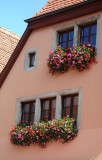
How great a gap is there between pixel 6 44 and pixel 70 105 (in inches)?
301

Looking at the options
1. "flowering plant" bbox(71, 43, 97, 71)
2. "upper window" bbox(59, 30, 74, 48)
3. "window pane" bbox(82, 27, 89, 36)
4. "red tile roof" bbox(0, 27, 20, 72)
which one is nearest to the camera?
"flowering plant" bbox(71, 43, 97, 71)

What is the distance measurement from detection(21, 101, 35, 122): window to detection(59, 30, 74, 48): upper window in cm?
250

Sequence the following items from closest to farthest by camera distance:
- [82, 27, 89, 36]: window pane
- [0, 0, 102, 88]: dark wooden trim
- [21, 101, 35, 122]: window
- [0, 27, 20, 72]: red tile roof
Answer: [0, 0, 102, 88]: dark wooden trim
[82, 27, 89, 36]: window pane
[21, 101, 35, 122]: window
[0, 27, 20, 72]: red tile roof

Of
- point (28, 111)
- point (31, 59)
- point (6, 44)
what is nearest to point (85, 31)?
point (31, 59)

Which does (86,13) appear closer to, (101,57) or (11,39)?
(101,57)

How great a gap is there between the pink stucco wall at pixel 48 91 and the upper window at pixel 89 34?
0.97m

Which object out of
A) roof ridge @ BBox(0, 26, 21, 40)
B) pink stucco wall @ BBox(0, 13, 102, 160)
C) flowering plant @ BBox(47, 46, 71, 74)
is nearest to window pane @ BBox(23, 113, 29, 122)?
pink stucco wall @ BBox(0, 13, 102, 160)

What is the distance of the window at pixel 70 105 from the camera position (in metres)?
17.4

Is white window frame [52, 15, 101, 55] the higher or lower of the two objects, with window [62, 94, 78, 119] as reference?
higher

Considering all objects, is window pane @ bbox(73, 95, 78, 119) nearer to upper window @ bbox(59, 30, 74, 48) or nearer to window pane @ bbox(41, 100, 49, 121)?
window pane @ bbox(41, 100, 49, 121)


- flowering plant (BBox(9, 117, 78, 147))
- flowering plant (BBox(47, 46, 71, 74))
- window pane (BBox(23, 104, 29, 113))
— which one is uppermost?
flowering plant (BBox(47, 46, 71, 74))

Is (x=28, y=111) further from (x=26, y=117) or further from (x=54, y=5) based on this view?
(x=54, y=5)

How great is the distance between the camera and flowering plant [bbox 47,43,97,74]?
1714cm

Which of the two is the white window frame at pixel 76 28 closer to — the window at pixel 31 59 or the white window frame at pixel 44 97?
the window at pixel 31 59
